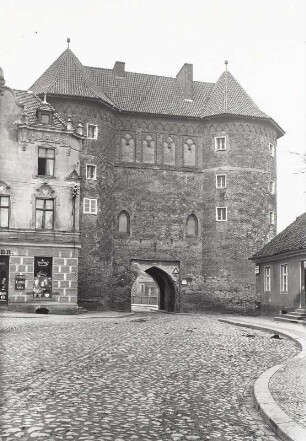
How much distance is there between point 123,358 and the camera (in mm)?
12484

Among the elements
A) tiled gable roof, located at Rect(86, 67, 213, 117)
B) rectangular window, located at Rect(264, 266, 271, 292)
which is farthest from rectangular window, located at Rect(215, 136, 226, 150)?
rectangular window, located at Rect(264, 266, 271, 292)

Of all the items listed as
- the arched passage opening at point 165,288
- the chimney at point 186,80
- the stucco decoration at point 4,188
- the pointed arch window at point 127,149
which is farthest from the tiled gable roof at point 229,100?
the stucco decoration at point 4,188

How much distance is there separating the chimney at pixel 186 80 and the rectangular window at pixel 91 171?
36.2 feet

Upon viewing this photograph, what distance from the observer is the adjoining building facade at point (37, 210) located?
31.3m

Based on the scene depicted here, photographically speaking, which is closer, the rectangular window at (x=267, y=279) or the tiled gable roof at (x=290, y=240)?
the tiled gable roof at (x=290, y=240)

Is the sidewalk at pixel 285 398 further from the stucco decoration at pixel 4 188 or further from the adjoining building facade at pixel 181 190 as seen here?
the adjoining building facade at pixel 181 190

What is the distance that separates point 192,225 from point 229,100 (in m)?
10.1

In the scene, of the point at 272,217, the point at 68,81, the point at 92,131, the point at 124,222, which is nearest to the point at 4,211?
the point at 92,131

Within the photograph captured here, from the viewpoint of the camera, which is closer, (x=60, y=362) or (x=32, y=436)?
(x=32, y=436)

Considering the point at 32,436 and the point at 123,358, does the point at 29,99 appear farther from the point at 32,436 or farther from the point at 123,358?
the point at 32,436

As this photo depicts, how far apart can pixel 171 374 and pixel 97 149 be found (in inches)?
1221

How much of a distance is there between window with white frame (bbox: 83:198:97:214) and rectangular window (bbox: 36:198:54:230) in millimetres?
6837

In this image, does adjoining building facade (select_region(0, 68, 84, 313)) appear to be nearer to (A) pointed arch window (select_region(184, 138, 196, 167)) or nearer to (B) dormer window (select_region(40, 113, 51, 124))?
(B) dormer window (select_region(40, 113, 51, 124))

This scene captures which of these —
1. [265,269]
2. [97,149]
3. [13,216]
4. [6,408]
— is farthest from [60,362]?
[97,149]
